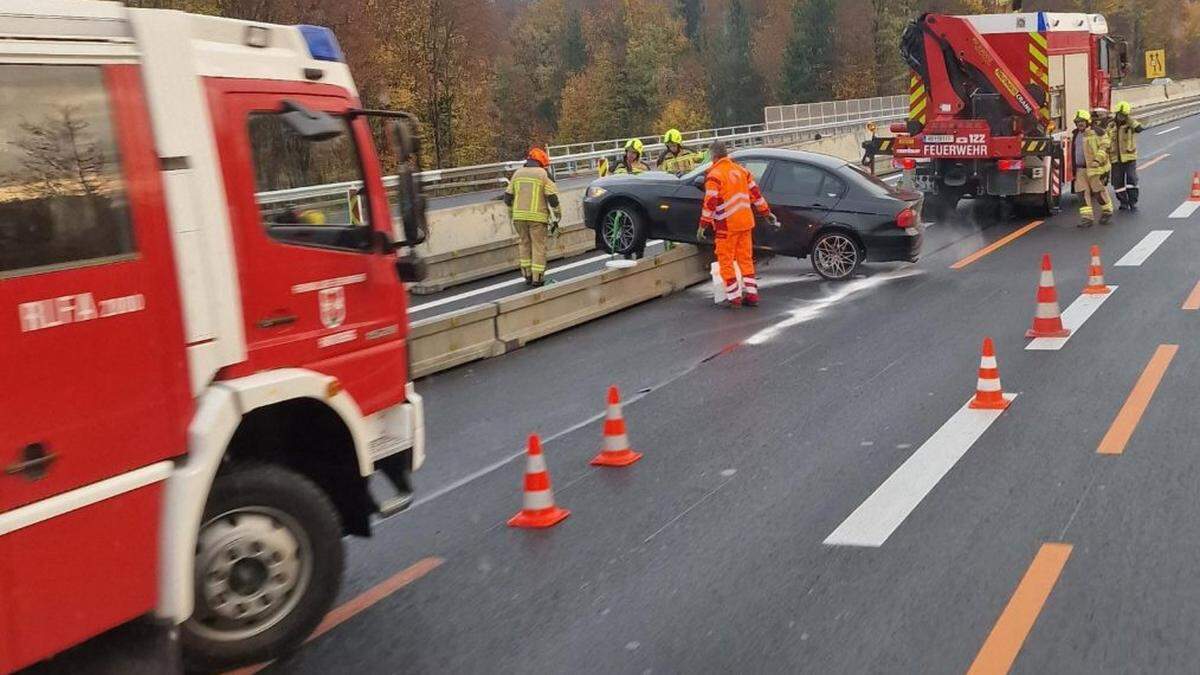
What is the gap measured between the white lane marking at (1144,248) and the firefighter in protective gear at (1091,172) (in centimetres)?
129

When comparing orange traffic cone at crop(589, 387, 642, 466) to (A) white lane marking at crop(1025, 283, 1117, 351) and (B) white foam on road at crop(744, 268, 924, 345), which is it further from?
(A) white lane marking at crop(1025, 283, 1117, 351)

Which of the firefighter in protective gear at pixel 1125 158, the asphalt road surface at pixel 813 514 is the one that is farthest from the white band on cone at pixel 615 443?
the firefighter in protective gear at pixel 1125 158

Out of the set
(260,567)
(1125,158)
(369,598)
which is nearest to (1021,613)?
(369,598)

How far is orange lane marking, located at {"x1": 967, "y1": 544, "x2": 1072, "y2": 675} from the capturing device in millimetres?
4523

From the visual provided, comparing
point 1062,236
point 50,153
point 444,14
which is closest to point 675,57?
point 444,14

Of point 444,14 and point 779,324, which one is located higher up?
point 444,14

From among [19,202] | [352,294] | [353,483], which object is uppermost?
[19,202]

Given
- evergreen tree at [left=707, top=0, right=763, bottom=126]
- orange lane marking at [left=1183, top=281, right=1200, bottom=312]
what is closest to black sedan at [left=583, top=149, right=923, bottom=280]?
orange lane marking at [left=1183, top=281, right=1200, bottom=312]

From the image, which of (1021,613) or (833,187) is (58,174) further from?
(833,187)

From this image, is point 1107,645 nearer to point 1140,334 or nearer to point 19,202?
point 19,202

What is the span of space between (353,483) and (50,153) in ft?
6.54

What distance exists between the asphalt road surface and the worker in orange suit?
5.51 ft

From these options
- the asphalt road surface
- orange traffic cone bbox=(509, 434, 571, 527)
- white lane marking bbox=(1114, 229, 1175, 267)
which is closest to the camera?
the asphalt road surface

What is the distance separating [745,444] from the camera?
7.88m
